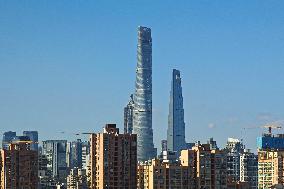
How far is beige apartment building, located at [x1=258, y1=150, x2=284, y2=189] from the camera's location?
173m

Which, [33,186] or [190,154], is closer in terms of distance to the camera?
[190,154]

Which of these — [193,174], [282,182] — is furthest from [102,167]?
[282,182]

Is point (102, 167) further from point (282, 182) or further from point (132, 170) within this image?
point (282, 182)

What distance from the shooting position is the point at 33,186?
148750 millimetres

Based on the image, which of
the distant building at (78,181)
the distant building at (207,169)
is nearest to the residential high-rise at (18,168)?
the distant building at (78,181)

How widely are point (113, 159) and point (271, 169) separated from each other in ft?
170

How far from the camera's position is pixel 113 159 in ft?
442

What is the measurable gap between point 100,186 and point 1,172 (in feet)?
61.5

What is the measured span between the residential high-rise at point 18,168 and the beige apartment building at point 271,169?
143 feet

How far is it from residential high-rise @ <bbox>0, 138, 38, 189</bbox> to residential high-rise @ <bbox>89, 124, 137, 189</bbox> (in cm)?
1414

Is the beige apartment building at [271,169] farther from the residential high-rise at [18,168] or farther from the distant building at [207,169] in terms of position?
the residential high-rise at [18,168]

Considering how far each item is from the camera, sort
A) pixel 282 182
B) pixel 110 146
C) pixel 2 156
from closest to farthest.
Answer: pixel 110 146 → pixel 2 156 → pixel 282 182

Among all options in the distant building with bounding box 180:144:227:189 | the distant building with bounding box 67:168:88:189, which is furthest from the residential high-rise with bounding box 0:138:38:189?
the distant building with bounding box 180:144:227:189

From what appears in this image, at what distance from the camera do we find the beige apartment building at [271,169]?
173375mm
